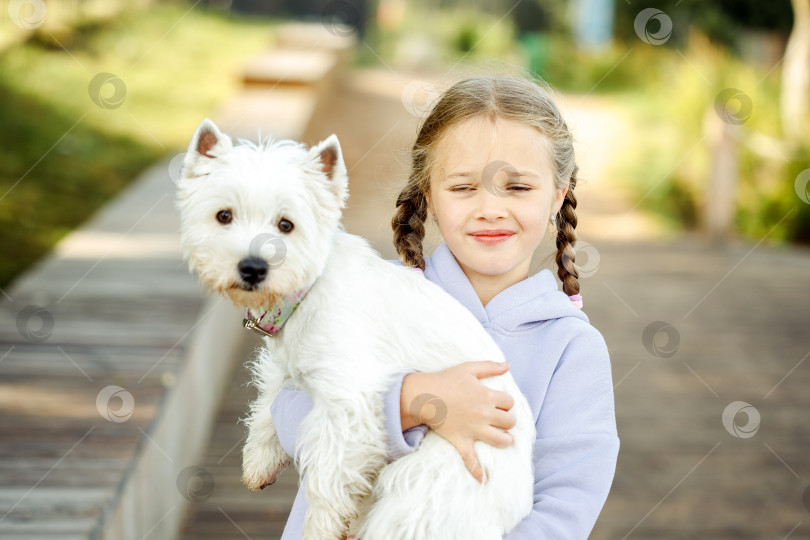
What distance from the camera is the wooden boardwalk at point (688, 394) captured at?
623 cm

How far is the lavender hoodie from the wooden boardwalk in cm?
59

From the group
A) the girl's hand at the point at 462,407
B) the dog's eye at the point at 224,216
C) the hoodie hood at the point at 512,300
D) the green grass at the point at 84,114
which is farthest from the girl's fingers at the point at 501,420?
the green grass at the point at 84,114

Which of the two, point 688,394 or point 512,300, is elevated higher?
point 512,300

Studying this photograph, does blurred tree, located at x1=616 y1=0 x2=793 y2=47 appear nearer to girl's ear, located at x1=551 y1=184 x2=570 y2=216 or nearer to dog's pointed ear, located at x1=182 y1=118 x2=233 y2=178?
girl's ear, located at x1=551 y1=184 x2=570 y2=216

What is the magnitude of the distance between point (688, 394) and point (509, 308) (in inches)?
253

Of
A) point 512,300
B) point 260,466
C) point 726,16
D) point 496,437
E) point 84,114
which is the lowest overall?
point 260,466

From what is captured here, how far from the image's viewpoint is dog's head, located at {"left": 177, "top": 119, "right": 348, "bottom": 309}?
1867 millimetres

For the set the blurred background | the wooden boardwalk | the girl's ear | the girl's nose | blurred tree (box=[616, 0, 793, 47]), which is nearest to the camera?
the girl's nose

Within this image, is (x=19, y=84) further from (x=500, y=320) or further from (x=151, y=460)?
(x=500, y=320)

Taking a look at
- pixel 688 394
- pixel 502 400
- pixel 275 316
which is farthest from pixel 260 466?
pixel 688 394

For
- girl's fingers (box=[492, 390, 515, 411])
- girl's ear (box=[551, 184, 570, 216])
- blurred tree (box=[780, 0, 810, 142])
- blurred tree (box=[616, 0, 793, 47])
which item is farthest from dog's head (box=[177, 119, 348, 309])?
blurred tree (box=[616, 0, 793, 47])

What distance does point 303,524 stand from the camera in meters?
2.06

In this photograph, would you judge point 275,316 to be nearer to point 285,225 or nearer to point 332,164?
point 285,225

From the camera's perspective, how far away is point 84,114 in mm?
12938
